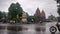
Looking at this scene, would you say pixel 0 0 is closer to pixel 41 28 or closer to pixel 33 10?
pixel 33 10

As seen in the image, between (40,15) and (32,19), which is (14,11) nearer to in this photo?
(32,19)

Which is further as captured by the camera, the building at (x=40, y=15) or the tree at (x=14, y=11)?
the tree at (x=14, y=11)

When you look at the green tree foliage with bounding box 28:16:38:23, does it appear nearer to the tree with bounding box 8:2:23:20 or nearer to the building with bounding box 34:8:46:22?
A: the building with bounding box 34:8:46:22

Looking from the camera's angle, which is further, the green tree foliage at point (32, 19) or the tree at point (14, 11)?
the tree at point (14, 11)

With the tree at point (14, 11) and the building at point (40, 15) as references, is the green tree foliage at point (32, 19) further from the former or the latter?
the tree at point (14, 11)

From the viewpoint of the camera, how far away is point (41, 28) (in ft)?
18.0

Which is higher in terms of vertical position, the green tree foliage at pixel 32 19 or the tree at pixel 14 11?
the tree at pixel 14 11

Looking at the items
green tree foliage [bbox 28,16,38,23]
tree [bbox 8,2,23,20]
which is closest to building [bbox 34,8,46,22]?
green tree foliage [bbox 28,16,38,23]

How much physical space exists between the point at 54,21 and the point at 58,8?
482 millimetres

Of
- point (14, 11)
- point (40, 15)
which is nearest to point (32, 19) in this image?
point (40, 15)

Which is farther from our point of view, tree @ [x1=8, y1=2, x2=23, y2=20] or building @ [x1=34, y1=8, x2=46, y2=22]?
tree @ [x1=8, y1=2, x2=23, y2=20]

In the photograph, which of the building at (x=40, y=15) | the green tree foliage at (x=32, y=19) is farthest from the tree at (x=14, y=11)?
the building at (x=40, y=15)

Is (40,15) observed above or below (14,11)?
below

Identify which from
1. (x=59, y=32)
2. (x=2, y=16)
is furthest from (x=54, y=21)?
(x=2, y=16)
